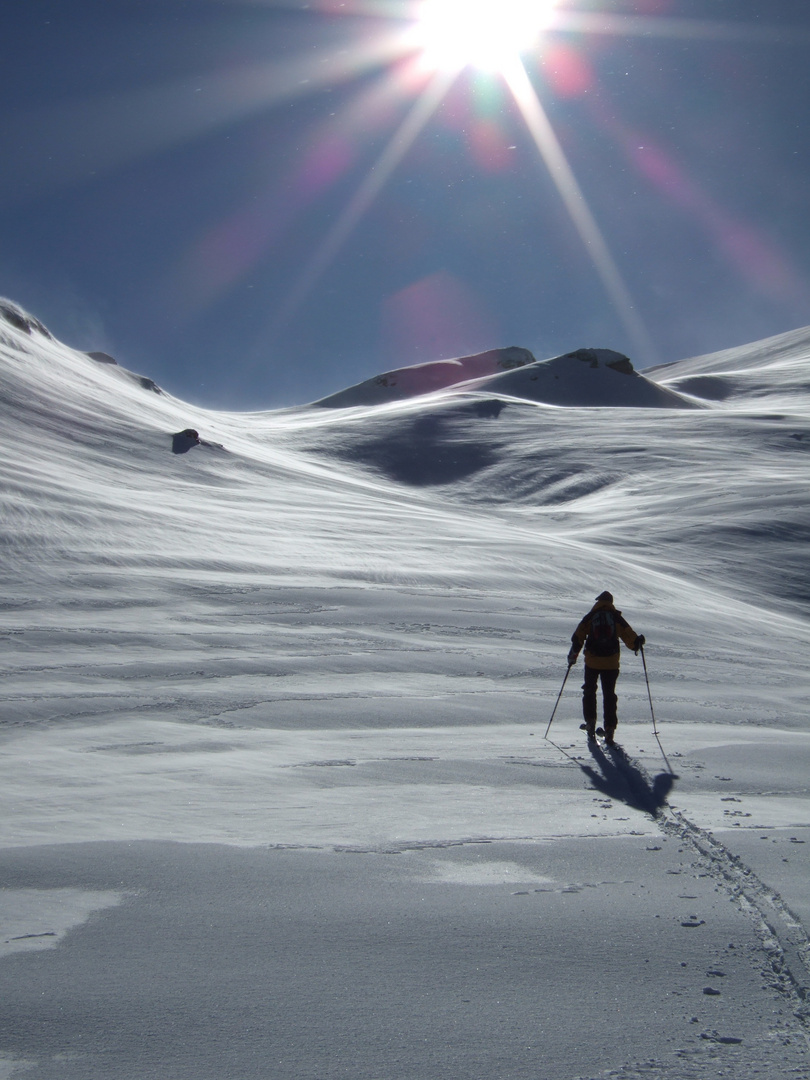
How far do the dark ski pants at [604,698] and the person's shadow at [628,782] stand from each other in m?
0.64

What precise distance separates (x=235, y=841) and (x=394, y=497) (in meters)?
28.5

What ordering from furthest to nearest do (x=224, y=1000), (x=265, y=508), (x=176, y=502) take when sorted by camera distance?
(x=265, y=508)
(x=176, y=502)
(x=224, y=1000)

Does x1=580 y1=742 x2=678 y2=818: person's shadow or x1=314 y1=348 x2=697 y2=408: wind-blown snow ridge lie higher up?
x1=314 y1=348 x2=697 y2=408: wind-blown snow ridge

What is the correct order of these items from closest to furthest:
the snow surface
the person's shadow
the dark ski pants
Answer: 1. the snow surface
2. the person's shadow
3. the dark ski pants

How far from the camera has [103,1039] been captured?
2697mm

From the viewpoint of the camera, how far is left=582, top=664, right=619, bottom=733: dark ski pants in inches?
298

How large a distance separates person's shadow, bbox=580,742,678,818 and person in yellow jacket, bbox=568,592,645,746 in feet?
2.46

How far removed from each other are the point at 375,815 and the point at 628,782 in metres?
2.18

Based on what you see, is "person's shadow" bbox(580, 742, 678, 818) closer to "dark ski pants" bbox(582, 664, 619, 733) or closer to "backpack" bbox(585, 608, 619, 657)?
"dark ski pants" bbox(582, 664, 619, 733)

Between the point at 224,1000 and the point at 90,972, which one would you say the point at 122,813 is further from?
the point at 224,1000

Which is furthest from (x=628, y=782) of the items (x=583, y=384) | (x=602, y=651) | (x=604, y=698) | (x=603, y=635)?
(x=583, y=384)

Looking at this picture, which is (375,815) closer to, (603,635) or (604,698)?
(604,698)

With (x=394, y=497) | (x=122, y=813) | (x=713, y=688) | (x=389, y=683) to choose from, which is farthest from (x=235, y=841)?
(x=394, y=497)

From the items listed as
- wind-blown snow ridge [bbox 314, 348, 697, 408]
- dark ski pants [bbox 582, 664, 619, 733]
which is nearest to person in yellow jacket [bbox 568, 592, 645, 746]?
dark ski pants [bbox 582, 664, 619, 733]
